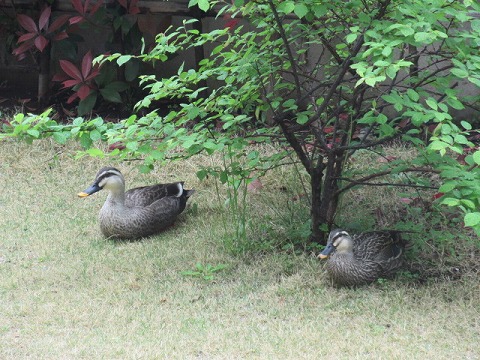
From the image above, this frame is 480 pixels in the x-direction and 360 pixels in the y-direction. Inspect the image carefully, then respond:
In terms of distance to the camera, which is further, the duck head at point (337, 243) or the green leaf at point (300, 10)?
the duck head at point (337, 243)

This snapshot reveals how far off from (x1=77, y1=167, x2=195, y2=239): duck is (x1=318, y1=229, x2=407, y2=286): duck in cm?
163

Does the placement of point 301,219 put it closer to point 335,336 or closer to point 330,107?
point 330,107

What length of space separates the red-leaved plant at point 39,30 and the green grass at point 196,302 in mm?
2155

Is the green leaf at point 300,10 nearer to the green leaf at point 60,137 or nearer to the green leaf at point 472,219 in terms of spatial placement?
the green leaf at point 472,219

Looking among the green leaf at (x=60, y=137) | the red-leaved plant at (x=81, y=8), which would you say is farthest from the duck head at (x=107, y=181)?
the red-leaved plant at (x=81, y=8)

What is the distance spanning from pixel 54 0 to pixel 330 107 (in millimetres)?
4035

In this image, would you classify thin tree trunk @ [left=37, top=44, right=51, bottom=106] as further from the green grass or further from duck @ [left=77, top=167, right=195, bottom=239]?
duck @ [left=77, top=167, right=195, bottom=239]

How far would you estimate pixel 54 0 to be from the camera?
30.5ft

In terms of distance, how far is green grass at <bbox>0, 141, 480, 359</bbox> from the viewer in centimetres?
503

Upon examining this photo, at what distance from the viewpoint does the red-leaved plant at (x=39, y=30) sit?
8.81 metres

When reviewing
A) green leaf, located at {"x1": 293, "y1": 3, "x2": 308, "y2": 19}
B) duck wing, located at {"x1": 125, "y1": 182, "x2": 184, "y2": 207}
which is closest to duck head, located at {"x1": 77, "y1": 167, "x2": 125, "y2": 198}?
duck wing, located at {"x1": 125, "y1": 182, "x2": 184, "y2": 207}

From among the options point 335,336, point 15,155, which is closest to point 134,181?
point 15,155

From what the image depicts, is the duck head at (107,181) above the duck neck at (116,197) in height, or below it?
above

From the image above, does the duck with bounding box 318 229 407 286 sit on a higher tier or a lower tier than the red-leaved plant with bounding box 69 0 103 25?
lower
